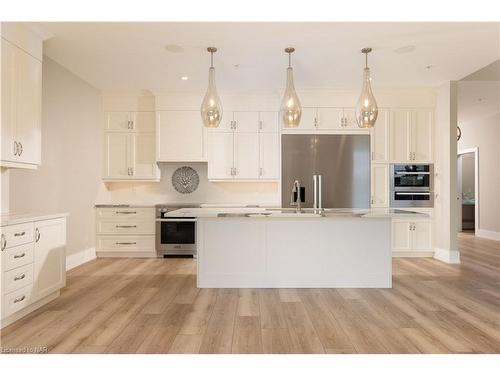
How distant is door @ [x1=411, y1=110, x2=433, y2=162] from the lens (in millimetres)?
5340

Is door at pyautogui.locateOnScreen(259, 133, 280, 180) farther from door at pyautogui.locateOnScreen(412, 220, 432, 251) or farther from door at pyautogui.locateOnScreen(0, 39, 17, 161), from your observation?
door at pyautogui.locateOnScreen(0, 39, 17, 161)

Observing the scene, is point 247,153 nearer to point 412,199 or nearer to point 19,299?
point 412,199

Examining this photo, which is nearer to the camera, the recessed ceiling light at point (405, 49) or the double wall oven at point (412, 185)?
the recessed ceiling light at point (405, 49)

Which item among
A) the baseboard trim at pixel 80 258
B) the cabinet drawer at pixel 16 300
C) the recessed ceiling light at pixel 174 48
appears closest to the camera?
the cabinet drawer at pixel 16 300

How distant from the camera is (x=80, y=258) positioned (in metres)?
4.88

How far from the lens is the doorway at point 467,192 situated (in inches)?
340

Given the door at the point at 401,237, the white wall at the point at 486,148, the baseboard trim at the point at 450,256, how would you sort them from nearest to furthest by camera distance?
the baseboard trim at the point at 450,256 → the door at the point at 401,237 → the white wall at the point at 486,148

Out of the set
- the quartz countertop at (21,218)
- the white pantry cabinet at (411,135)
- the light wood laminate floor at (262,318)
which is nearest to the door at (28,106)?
the quartz countertop at (21,218)

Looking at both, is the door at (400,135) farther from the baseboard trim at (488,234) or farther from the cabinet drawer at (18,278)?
the cabinet drawer at (18,278)

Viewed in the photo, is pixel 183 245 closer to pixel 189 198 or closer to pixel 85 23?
pixel 189 198

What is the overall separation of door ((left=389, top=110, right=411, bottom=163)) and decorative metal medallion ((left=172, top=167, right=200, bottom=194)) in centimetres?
313

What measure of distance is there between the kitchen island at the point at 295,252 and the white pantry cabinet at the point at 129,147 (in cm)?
236

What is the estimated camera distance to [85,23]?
3275 millimetres

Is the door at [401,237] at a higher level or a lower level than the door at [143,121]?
lower
